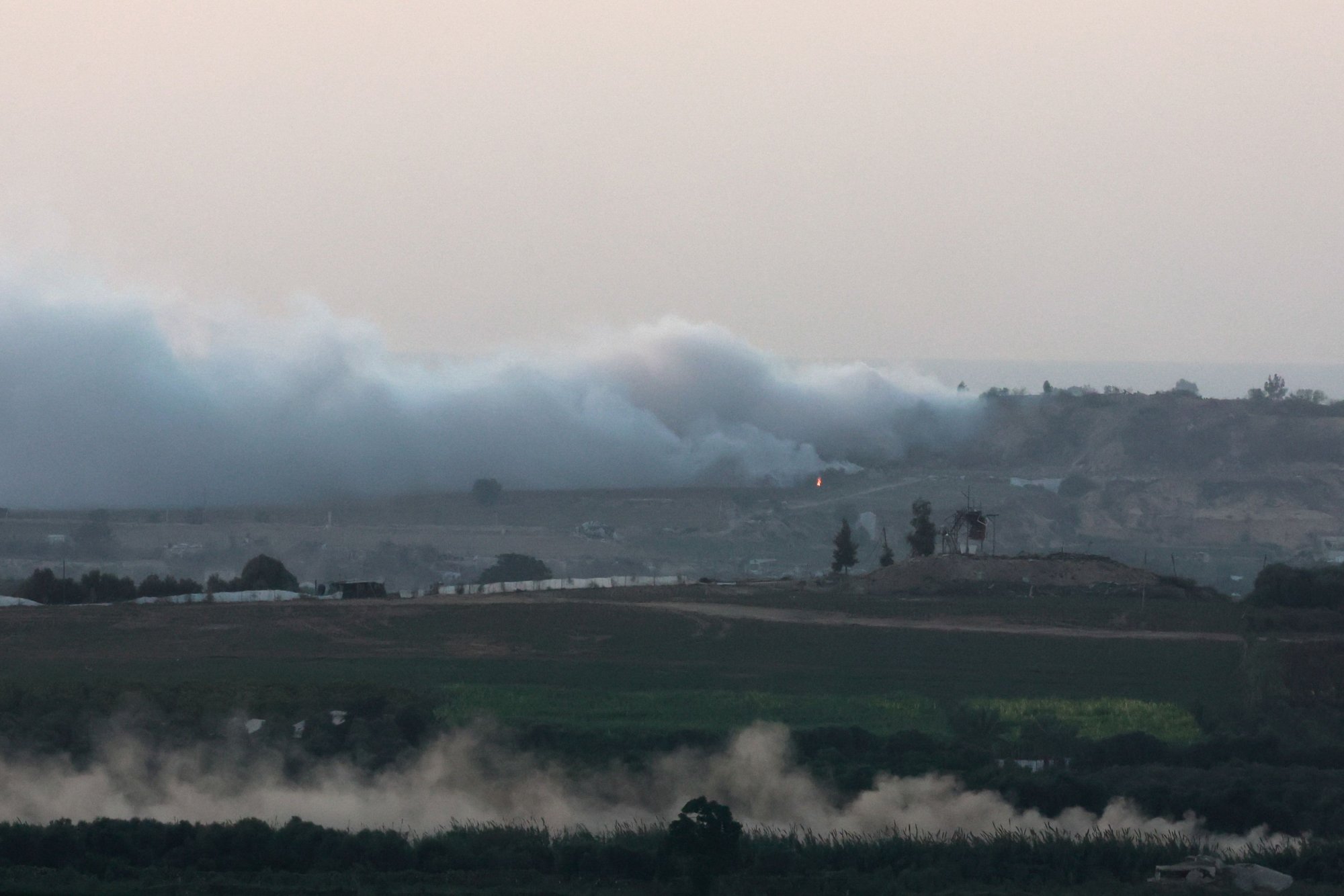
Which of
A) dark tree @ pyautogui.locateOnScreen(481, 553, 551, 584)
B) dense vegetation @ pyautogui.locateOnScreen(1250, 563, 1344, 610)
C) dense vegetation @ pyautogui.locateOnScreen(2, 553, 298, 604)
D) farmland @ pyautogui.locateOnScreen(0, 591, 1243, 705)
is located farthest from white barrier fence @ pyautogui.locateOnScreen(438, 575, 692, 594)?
dense vegetation @ pyautogui.locateOnScreen(1250, 563, 1344, 610)

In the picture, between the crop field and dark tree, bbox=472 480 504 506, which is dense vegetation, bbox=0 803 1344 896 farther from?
dark tree, bbox=472 480 504 506

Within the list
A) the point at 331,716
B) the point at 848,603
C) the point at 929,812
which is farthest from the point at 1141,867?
the point at 848,603

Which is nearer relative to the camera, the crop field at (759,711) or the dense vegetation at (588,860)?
the dense vegetation at (588,860)

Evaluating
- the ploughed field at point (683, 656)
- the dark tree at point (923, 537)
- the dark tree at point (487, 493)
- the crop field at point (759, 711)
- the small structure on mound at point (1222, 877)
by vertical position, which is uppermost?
the dark tree at point (487, 493)

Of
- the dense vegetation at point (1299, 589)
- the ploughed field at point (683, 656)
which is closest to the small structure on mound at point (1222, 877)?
the ploughed field at point (683, 656)

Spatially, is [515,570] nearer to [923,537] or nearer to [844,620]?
[923,537]

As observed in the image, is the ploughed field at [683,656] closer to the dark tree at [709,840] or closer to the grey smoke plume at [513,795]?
the grey smoke plume at [513,795]
